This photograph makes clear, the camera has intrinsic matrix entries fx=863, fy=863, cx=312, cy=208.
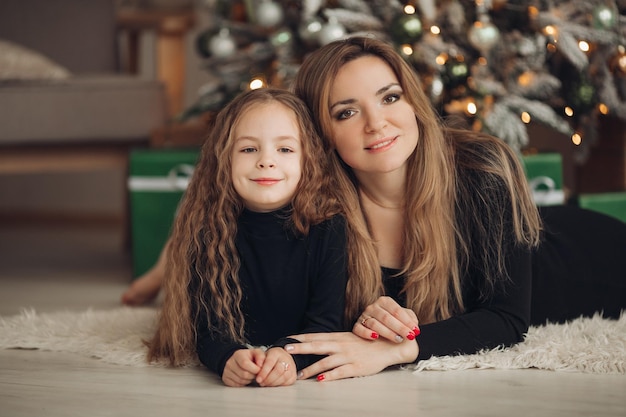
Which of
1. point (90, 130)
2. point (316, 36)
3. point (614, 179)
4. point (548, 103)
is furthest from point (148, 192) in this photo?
point (614, 179)

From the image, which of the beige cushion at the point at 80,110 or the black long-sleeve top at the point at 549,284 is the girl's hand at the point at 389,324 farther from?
the beige cushion at the point at 80,110

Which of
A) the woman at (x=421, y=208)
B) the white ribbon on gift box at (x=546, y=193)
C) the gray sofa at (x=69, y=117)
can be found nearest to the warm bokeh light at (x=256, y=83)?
the woman at (x=421, y=208)

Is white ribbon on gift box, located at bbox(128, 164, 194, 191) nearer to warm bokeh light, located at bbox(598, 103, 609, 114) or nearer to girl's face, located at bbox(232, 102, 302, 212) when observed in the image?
girl's face, located at bbox(232, 102, 302, 212)

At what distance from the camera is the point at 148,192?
221 centimetres

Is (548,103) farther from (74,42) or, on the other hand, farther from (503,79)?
(74,42)

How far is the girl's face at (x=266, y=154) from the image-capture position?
1382mm

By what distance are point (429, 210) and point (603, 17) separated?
0.81 metres

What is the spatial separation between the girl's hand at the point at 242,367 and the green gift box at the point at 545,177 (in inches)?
38.6

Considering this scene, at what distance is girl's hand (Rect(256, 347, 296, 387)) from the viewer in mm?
1282

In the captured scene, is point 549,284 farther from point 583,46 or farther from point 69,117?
point 69,117

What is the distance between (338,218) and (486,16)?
0.81 meters

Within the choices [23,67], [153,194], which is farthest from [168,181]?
[23,67]

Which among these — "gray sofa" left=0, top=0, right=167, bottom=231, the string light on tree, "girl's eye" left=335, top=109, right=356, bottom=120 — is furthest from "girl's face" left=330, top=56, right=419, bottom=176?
"gray sofa" left=0, top=0, right=167, bottom=231

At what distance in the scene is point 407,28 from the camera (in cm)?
193
